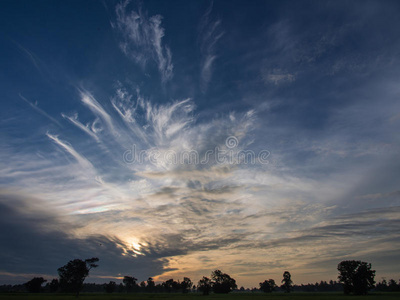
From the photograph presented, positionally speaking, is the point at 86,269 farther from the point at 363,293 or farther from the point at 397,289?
the point at 397,289

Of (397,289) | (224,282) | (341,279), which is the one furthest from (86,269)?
(397,289)

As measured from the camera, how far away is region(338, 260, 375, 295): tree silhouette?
11150 cm

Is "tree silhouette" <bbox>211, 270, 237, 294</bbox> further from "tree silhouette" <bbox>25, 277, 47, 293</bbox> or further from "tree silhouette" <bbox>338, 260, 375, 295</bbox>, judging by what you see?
"tree silhouette" <bbox>25, 277, 47, 293</bbox>

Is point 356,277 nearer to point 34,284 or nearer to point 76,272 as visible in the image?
point 76,272

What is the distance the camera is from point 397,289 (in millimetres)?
173000

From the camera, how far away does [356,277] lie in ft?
372

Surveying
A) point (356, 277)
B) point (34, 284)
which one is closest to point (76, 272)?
point (34, 284)

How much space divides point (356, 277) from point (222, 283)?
10228cm

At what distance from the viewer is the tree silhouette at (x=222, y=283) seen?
185m

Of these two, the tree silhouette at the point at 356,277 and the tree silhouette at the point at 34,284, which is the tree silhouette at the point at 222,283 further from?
the tree silhouette at the point at 34,284

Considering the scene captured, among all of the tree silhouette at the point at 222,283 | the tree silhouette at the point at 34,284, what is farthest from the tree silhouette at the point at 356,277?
the tree silhouette at the point at 34,284

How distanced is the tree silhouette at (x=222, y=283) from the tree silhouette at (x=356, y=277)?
306 ft

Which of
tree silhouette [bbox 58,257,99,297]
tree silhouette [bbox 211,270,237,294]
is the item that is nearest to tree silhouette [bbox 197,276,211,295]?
tree silhouette [bbox 211,270,237,294]

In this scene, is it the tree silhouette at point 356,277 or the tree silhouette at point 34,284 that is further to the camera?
the tree silhouette at point 34,284
